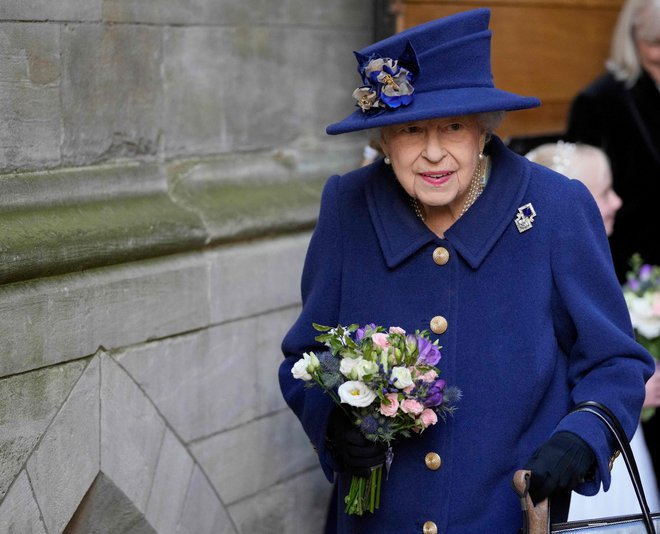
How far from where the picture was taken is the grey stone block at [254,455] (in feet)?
13.7

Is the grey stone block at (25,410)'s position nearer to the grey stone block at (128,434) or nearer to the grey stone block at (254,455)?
the grey stone block at (128,434)

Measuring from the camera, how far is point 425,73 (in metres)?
2.97

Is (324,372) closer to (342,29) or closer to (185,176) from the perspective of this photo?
(185,176)

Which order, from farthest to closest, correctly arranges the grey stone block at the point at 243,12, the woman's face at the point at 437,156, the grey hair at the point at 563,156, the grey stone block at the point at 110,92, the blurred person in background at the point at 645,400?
the grey hair at the point at 563,156, the blurred person in background at the point at 645,400, the grey stone block at the point at 243,12, the grey stone block at the point at 110,92, the woman's face at the point at 437,156

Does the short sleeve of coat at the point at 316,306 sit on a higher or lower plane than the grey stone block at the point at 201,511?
higher

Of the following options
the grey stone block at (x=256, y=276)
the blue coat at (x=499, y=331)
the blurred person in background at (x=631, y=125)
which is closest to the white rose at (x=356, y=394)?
the blue coat at (x=499, y=331)

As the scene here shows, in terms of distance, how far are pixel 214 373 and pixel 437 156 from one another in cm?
148

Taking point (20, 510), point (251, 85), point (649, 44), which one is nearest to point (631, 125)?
point (649, 44)

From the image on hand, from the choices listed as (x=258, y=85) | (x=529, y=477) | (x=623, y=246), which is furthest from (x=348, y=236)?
(x=623, y=246)

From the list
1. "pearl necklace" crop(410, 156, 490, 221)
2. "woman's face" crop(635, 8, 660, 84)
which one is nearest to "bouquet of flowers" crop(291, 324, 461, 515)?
"pearl necklace" crop(410, 156, 490, 221)

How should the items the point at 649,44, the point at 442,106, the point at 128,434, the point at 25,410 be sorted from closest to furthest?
1. the point at 442,106
2. the point at 25,410
3. the point at 128,434
4. the point at 649,44

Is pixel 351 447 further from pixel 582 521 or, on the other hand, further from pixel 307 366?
pixel 582 521

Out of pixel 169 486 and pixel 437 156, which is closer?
pixel 437 156

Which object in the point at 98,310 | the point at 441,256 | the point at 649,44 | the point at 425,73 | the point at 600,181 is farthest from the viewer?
the point at 649,44
